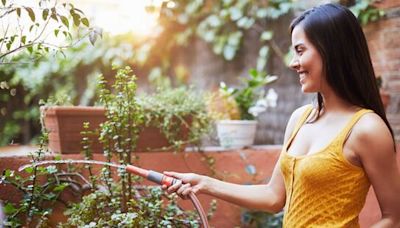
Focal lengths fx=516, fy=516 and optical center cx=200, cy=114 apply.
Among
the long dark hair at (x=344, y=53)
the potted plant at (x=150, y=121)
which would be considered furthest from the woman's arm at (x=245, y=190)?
the potted plant at (x=150, y=121)

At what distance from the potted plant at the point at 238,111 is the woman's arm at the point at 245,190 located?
3.37 feet

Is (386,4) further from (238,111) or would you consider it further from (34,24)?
(34,24)

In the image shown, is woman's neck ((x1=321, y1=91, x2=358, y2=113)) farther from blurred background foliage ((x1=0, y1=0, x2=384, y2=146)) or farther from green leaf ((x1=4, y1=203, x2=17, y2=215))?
blurred background foliage ((x1=0, y1=0, x2=384, y2=146))

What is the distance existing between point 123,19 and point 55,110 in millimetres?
2100

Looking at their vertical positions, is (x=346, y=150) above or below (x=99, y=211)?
above

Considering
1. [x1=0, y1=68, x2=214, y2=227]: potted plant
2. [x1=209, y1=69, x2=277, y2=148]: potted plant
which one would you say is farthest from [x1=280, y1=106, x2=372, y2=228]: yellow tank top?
[x1=209, y1=69, x2=277, y2=148]: potted plant

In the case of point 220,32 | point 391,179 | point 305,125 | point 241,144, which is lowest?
point 241,144

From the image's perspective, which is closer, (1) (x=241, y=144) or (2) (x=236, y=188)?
(2) (x=236, y=188)

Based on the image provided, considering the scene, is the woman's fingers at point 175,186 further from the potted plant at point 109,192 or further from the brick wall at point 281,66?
the brick wall at point 281,66

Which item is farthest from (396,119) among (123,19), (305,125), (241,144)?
(123,19)

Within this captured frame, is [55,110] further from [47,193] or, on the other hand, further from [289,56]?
[289,56]

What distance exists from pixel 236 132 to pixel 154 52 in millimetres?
2226

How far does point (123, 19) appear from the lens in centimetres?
410

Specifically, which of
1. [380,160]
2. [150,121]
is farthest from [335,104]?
[150,121]
